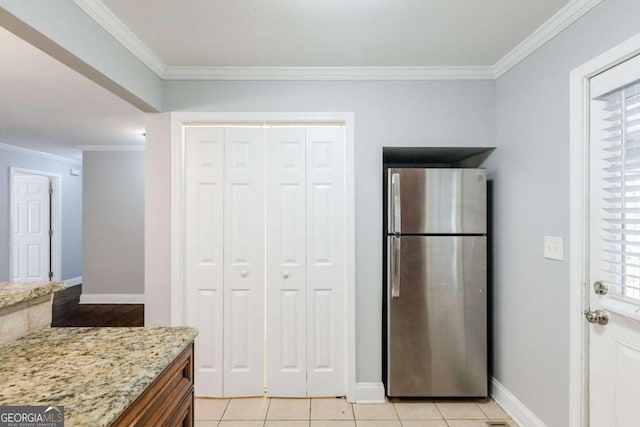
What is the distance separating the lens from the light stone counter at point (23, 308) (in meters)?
1.19

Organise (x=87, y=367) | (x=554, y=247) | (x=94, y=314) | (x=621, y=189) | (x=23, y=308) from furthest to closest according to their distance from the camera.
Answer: (x=94, y=314)
(x=554, y=247)
(x=621, y=189)
(x=23, y=308)
(x=87, y=367)

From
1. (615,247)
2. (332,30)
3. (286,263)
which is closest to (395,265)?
(286,263)

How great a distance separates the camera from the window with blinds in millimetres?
1428

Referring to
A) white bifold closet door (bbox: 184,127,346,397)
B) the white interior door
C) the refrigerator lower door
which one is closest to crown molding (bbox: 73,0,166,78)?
white bifold closet door (bbox: 184,127,346,397)

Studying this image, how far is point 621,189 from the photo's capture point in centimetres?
150

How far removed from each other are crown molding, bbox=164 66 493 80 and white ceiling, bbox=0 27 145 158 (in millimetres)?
903

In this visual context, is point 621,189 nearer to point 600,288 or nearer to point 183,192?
point 600,288

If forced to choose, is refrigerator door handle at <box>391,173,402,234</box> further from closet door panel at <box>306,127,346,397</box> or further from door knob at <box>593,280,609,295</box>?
door knob at <box>593,280,609,295</box>

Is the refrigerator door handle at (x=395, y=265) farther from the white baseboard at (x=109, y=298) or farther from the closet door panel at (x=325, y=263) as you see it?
the white baseboard at (x=109, y=298)

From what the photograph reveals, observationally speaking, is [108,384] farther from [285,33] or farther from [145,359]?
[285,33]

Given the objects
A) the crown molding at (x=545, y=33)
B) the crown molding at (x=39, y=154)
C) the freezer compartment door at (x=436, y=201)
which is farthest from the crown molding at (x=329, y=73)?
the crown molding at (x=39, y=154)


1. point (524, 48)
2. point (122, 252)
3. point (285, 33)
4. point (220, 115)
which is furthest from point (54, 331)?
point (122, 252)

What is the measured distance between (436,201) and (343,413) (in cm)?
162

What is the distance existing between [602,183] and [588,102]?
416 millimetres
